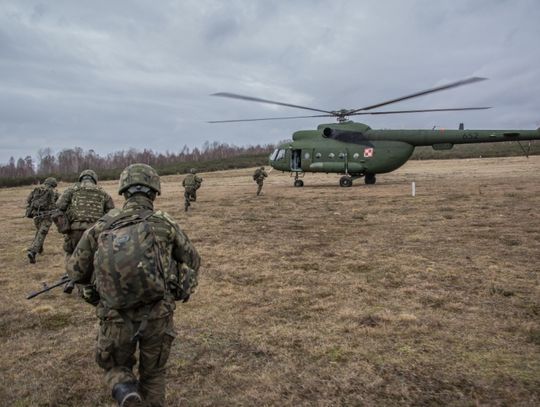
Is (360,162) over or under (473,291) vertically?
over

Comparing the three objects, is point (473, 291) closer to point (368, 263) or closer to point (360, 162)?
point (368, 263)

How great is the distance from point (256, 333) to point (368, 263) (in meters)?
3.48

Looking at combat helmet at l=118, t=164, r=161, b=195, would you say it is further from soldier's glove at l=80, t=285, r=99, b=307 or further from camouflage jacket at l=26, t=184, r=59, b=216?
camouflage jacket at l=26, t=184, r=59, b=216

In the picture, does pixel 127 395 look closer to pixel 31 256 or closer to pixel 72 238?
pixel 72 238

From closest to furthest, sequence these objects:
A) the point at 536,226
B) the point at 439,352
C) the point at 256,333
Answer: the point at 439,352 < the point at 256,333 < the point at 536,226

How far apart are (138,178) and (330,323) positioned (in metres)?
3.16

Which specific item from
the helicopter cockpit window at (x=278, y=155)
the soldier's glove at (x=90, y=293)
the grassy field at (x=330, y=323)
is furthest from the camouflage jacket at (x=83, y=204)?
the helicopter cockpit window at (x=278, y=155)

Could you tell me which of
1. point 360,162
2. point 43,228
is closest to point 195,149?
point 360,162

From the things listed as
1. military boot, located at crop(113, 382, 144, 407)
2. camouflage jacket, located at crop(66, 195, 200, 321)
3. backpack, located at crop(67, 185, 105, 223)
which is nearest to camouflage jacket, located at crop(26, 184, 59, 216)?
backpack, located at crop(67, 185, 105, 223)

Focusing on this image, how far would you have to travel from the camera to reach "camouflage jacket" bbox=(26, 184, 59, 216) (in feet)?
30.4

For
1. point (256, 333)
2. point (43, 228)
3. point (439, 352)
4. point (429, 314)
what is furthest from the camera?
point (43, 228)

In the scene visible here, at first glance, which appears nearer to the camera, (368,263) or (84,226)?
(84,226)

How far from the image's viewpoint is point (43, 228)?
30.2ft

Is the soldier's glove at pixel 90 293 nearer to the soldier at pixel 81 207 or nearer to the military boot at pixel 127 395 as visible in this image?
the military boot at pixel 127 395
